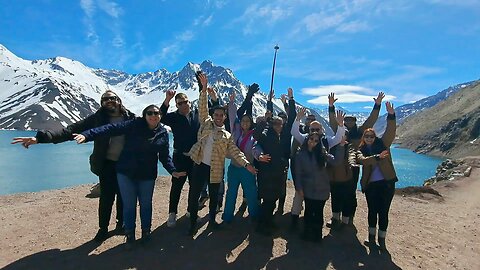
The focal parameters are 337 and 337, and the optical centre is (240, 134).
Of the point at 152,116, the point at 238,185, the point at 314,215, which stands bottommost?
the point at 314,215

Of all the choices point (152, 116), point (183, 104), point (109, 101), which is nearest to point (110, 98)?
point (109, 101)

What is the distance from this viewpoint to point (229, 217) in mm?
7906

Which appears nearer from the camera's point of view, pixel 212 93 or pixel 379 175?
pixel 379 175

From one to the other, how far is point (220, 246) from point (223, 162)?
171 cm

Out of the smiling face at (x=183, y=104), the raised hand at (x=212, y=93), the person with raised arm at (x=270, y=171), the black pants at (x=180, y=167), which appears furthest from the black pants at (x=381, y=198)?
the smiling face at (x=183, y=104)

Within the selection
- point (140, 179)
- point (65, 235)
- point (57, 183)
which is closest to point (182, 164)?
point (140, 179)

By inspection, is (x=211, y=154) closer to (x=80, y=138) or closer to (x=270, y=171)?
(x=270, y=171)

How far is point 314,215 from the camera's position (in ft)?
24.2

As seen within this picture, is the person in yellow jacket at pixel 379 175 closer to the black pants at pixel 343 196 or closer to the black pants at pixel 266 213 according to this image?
the black pants at pixel 343 196

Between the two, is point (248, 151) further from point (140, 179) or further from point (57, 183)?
point (57, 183)

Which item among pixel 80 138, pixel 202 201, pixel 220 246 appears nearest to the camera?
pixel 80 138

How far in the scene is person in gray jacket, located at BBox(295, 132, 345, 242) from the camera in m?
7.21

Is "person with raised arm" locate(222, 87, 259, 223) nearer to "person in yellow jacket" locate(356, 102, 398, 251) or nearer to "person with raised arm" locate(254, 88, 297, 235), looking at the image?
"person with raised arm" locate(254, 88, 297, 235)

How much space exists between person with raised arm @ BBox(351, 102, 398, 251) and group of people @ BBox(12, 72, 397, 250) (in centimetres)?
2
